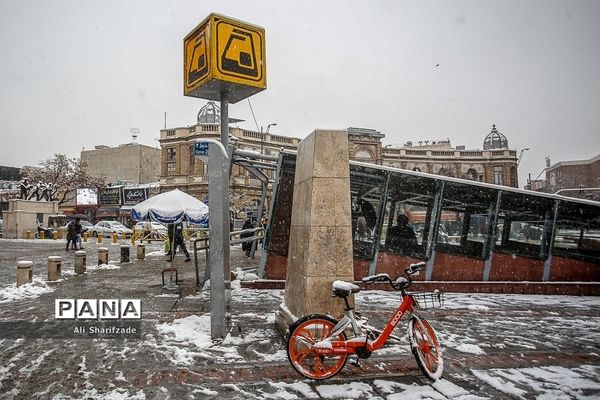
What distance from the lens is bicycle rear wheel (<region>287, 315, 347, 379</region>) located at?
13.4 ft

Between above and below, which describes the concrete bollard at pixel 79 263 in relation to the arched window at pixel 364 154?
below

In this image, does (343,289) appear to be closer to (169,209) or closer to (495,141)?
(169,209)

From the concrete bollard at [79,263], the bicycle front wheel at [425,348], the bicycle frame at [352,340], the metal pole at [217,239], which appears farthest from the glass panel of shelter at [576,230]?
the concrete bollard at [79,263]

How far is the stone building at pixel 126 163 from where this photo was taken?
2422 inches

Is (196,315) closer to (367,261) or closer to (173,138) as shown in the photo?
(367,261)

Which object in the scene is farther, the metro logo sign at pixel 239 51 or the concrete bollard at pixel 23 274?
the concrete bollard at pixel 23 274

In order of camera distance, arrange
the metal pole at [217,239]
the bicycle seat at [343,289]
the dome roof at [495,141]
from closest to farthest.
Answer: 1. the bicycle seat at [343,289]
2. the metal pole at [217,239]
3. the dome roof at [495,141]

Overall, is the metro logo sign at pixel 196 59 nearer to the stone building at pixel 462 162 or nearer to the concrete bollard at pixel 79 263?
the concrete bollard at pixel 79 263

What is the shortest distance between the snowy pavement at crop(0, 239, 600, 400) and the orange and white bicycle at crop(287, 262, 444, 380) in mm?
164

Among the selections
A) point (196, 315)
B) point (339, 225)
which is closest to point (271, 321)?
point (196, 315)

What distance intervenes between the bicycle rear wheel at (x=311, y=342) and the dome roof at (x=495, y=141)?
6831cm

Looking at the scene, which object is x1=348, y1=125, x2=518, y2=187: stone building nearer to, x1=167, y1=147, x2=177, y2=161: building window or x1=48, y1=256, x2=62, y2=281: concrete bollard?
x1=167, y1=147, x2=177, y2=161: building window

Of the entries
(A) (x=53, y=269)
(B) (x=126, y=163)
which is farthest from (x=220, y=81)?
(B) (x=126, y=163)

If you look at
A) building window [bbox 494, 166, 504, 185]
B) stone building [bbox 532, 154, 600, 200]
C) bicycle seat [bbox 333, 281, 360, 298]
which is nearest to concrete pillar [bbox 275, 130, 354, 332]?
bicycle seat [bbox 333, 281, 360, 298]
